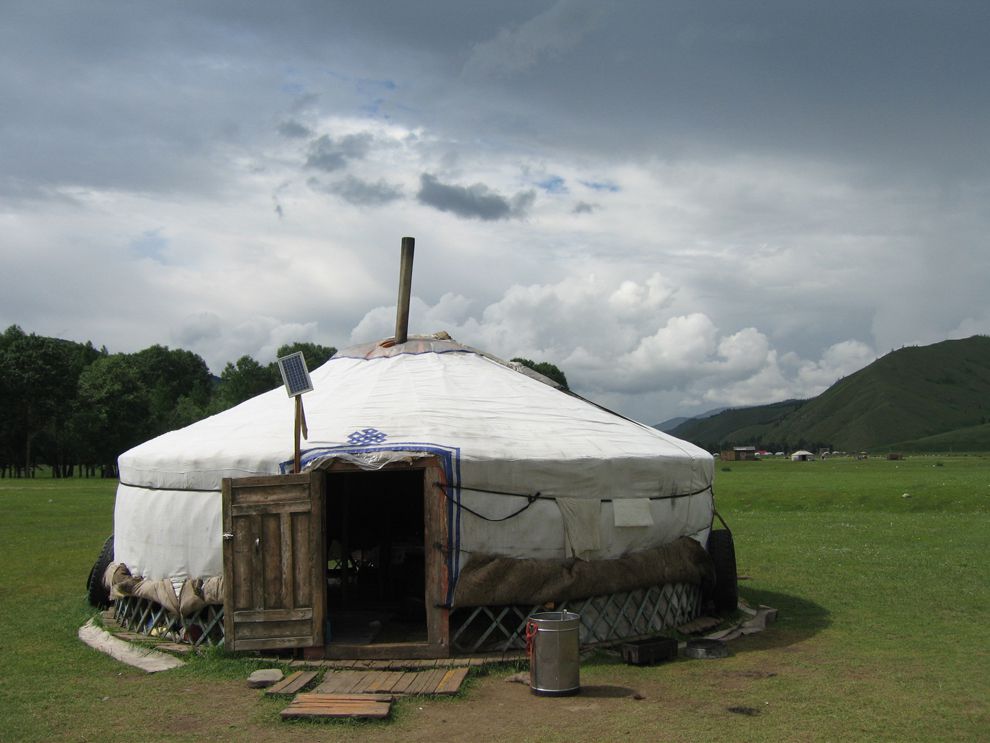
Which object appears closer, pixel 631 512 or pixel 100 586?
pixel 631 512

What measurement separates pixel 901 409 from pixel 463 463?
170362 mm

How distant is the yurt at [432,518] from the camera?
7.36 metres

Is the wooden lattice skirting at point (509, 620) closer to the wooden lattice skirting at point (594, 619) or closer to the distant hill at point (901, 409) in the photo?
the wooden lattice skirting at point (594, 619)

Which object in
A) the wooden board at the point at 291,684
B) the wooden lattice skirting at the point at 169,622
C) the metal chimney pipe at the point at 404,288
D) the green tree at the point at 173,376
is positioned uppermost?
the green tree at the point at 173,376

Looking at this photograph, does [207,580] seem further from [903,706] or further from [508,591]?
[903,706]

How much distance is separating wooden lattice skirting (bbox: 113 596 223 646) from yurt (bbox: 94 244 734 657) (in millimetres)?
23

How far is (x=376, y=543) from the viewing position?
Answer: 12.3m

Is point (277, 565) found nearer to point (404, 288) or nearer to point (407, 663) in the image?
point (407, 663)

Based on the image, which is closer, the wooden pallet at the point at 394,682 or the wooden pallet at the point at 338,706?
the wooden pallet at the point at 338,706

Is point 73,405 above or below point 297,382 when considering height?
above

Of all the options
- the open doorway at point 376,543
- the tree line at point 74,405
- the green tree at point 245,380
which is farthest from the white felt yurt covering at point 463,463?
the green tree at point 245,380

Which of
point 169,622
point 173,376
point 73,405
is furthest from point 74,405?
point 169,622

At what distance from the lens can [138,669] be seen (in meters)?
7.49

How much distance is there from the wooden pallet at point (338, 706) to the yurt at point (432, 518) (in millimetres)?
998
